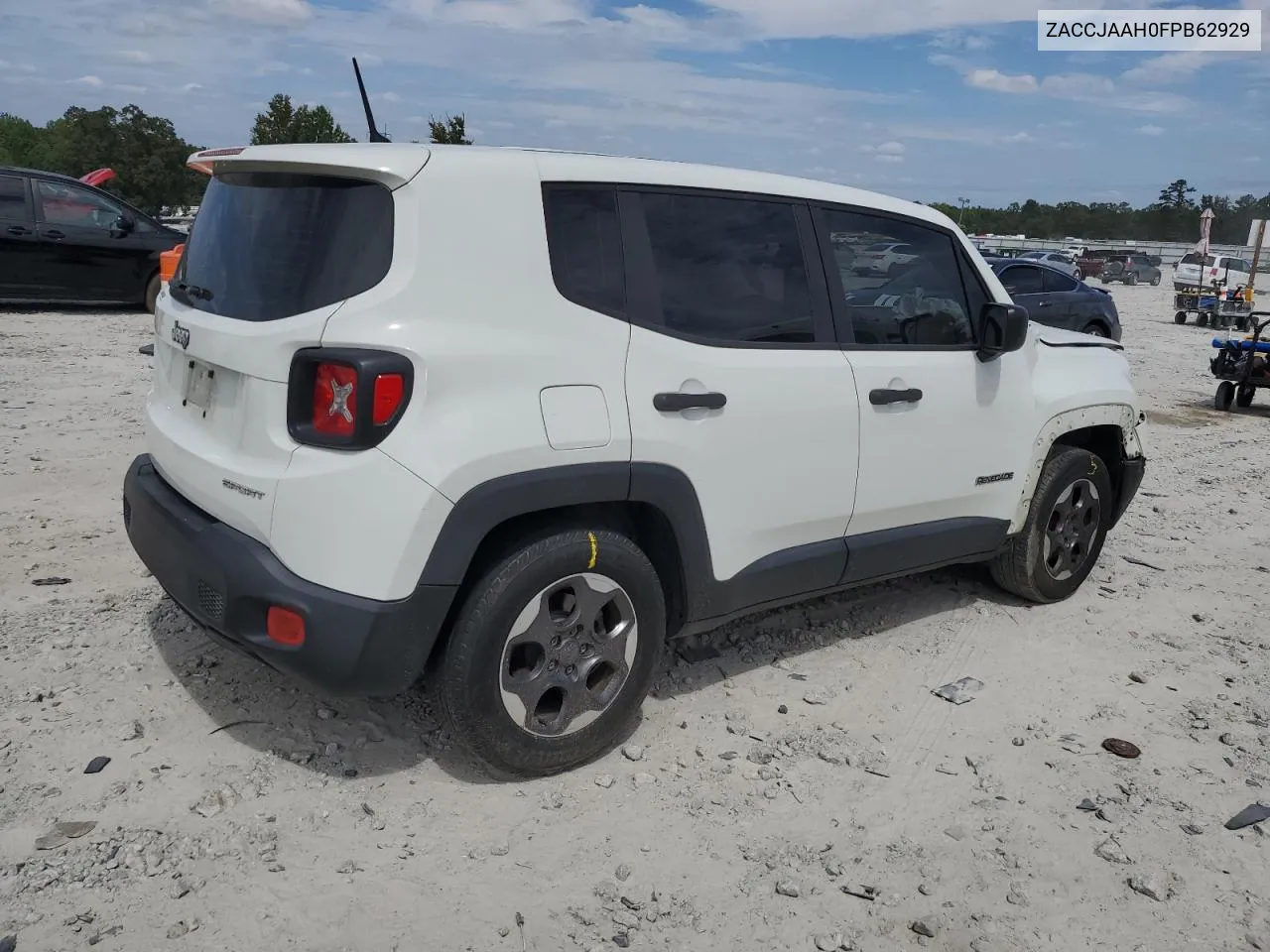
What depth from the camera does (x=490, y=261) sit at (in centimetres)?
290

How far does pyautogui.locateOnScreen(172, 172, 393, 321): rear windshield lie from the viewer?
9.15 feet

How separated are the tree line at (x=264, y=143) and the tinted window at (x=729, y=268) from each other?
8.28 ft

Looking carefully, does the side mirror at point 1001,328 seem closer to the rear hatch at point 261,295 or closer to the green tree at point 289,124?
the rear hatch at point 261,295

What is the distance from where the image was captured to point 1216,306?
23.0 metres

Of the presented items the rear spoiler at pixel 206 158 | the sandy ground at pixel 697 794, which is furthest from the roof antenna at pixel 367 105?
the sandy ground at pixel 697 794

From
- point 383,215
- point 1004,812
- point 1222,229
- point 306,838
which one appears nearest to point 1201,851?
point 1004,812

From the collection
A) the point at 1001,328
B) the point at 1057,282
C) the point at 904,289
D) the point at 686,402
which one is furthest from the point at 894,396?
the point at 1057,282

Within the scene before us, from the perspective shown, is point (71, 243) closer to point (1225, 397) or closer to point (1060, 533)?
point (1060, 533)

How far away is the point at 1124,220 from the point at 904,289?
9979cm

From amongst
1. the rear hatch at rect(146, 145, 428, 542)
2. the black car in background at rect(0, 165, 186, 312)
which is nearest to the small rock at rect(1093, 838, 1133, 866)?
the rear hatch at rect(146, 145, 428, 542)

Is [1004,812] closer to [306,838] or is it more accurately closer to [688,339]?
[688,339]

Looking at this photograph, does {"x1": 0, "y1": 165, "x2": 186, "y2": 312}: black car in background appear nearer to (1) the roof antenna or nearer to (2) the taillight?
(1) the roof antenna

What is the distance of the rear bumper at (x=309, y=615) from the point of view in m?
2.72

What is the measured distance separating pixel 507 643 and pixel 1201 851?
2173mm
